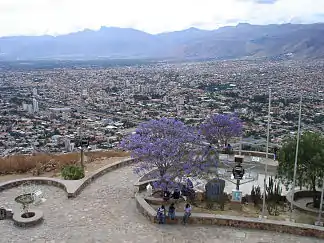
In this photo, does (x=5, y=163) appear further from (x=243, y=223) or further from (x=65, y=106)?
(x=65, y=106)

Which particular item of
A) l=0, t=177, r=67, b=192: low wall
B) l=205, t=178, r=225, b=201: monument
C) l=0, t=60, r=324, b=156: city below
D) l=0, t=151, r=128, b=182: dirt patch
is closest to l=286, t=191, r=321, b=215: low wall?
l=205, t=178, r=225, b=201: monument

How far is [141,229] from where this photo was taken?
13188 millimetres

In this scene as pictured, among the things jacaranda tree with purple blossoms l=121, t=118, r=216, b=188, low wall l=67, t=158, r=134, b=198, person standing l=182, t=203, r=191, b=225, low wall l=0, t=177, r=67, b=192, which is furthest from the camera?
low wall l=0, t=177, r=67, b=192

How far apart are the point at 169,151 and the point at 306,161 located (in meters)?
5.09

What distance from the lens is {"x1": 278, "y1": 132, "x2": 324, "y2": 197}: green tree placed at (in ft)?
48.9

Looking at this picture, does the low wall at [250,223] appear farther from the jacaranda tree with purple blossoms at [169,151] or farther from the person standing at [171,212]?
the jacaranda tree with purple blossoms at [169,151]

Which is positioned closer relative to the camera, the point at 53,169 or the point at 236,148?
the point at 53,169

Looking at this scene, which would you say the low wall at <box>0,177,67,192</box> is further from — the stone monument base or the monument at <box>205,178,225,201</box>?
the stone monument base

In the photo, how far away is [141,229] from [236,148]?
34.6 feet

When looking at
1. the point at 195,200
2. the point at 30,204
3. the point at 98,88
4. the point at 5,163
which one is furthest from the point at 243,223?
the point at 98,88

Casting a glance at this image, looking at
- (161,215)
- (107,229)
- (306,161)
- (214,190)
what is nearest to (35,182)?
(107,229)

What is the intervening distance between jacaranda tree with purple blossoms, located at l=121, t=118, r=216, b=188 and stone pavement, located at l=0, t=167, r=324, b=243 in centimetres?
164

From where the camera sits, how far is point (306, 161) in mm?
15297

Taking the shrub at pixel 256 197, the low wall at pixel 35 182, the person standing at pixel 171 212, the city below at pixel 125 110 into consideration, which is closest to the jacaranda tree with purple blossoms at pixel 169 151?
the person standing at pixel 171 212
